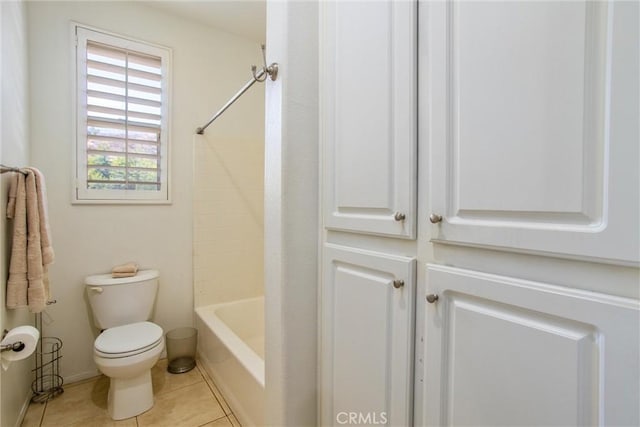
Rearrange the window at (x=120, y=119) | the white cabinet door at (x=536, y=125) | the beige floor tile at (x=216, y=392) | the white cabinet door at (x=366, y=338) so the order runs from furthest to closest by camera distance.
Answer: the window at (x=120, y=119)
the beige floor tile at (x=216, y=392)
the white cabinet door at (x=366, y=338)
the white cabinet door at (x=536, y=125)

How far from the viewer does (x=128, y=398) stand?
1.71m

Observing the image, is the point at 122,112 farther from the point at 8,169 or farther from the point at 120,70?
the point at 8,169

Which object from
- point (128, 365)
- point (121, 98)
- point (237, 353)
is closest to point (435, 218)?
point (237, 353)

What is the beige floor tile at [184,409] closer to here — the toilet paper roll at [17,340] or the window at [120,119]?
the toilet paper roll at [17,340]

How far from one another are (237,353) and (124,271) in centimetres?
99

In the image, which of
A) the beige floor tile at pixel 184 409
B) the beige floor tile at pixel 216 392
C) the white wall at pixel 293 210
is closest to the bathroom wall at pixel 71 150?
the beige floor tile at pixel 216 392

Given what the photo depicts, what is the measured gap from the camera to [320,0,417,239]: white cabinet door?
0.85m

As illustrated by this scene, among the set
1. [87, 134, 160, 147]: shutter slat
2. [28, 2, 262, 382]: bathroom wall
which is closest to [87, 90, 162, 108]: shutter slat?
[28, 2, 262, 382]: bathroom wall

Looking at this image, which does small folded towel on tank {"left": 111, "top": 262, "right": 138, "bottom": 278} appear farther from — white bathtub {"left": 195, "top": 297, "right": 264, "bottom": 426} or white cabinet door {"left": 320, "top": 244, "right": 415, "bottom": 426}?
white cabinet door {"left": 320, "top": 244, "right": 415, "bottom": 426}

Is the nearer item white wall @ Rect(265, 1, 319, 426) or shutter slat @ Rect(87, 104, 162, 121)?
white wall @ Rect(265, 1, 319, 426)

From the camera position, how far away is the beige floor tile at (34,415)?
1.64 meters

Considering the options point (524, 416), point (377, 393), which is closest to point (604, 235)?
point (524, 416)

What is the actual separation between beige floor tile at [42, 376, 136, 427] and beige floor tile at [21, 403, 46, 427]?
24 mm

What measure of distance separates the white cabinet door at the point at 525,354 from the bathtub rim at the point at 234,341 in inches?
36.3
